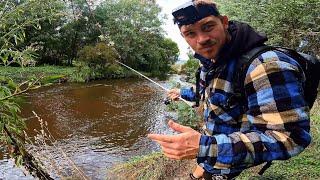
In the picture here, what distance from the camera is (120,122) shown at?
38.9ft

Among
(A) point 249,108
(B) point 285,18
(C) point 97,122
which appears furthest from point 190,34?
(C) point 97,122

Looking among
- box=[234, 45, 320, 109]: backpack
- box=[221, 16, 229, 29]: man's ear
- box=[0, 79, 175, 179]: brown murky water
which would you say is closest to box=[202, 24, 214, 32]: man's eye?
box=[221, 16, 229, 29]: man's ear

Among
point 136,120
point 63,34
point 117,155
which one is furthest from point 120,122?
point 63,34

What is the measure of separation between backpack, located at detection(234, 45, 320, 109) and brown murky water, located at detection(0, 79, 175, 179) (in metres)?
5.85

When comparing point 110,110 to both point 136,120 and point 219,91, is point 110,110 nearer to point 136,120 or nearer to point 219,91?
point 136,120

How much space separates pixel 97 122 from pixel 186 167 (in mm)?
6106

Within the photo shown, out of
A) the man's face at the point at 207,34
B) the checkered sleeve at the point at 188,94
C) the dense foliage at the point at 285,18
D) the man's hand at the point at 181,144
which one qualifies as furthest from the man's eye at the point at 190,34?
the dense foliage at the point at 285,18

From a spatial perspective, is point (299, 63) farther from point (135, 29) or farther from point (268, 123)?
point (135, 29)

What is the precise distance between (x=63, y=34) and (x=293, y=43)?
22011 millimetres

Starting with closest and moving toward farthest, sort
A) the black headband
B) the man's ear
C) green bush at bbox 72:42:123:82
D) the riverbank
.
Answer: the black headband → the man's ear → the riverbank → green bush at bbox 72:42:123:82

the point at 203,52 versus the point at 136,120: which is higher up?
the point at 203,52

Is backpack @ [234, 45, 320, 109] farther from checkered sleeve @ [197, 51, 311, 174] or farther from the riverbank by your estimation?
the riverbank

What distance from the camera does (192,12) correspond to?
175cm

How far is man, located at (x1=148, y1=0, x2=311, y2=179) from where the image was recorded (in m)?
1.37
